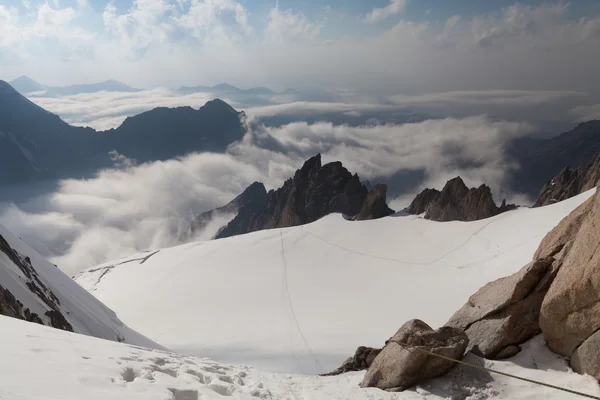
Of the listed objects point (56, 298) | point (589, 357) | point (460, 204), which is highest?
point (460, 204)

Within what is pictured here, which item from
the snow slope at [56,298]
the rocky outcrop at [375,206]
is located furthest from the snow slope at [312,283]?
the rocky outcrop at [375,206]

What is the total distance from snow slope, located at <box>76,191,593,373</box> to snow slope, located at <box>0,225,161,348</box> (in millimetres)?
4751

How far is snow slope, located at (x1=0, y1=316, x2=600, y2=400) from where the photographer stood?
6887mm

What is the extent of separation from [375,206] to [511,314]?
61.7 m

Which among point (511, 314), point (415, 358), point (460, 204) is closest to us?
point (415, 358)

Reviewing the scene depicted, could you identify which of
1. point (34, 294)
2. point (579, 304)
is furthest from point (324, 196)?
point (579, 304)

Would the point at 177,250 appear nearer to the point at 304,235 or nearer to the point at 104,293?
the point at 104,293

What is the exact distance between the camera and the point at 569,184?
7406 centimetres

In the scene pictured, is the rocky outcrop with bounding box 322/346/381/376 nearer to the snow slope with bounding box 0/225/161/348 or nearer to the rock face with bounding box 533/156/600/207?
the snow slope with bounding box 0/225/161/348

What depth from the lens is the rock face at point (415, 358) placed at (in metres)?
11.2

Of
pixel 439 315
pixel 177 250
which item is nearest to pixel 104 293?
pixel 177 250

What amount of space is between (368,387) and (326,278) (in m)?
32.8

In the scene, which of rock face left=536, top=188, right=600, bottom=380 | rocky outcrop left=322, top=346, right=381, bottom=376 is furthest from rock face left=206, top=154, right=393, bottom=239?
rock face left=536, top=188, right=600, bottom=380

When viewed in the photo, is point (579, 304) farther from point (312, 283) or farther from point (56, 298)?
point (312, 283)
